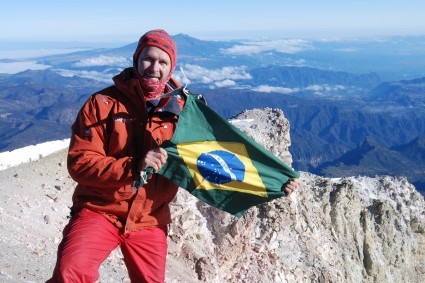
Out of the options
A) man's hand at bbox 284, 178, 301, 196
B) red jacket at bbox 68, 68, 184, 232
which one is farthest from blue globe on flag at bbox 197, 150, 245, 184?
red jacket at bbox 68, 68, 184, 232

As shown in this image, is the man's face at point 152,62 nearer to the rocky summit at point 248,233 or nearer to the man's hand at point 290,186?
the man's hand at point 290,186

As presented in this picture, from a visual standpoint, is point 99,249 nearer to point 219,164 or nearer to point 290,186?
point 219,164

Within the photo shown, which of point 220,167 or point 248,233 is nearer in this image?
point 220,167

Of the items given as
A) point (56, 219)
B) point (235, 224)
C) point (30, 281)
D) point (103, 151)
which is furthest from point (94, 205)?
point (235, 224)

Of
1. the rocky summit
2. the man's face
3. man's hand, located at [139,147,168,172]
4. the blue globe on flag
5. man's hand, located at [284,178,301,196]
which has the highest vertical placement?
the man's face

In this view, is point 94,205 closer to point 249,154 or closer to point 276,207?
point 249,154

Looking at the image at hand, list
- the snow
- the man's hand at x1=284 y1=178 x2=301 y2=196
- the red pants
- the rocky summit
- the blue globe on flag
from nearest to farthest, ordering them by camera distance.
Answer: the red pants → the blue globe on flag → the man's hand at x1=284 y1=178 x2=301 y2=196 → the rocky summit → the snow

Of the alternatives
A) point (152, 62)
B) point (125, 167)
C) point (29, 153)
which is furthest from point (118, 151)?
point (29, 153)

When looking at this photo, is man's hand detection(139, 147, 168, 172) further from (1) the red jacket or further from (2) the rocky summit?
(2) the rocky summit
